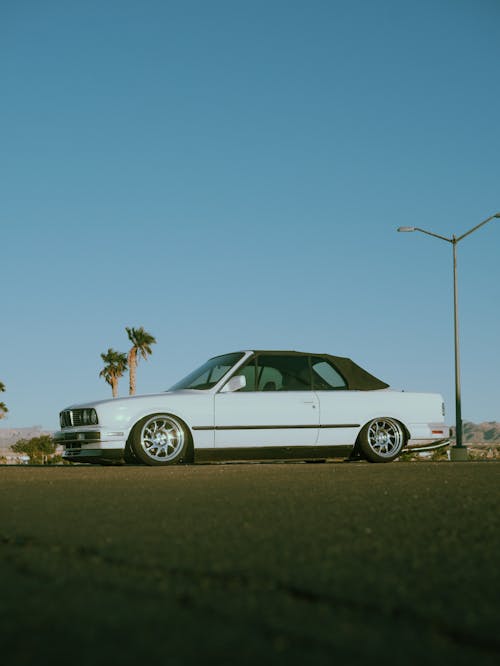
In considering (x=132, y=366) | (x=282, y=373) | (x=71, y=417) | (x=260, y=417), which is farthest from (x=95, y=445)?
(x=132, y=366)

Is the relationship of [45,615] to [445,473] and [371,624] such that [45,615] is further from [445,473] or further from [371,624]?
[445,473]

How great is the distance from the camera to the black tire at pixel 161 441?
11.6 m

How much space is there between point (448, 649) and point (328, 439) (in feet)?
33.7

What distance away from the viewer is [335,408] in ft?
41.4

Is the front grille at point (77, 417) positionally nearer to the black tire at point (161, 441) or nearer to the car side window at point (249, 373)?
the black tire at point (161, 441)

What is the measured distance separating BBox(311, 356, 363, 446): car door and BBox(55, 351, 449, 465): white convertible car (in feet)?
0.05

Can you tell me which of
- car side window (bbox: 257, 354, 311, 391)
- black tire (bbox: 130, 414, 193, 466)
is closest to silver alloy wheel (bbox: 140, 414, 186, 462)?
black tire (bbox: 130, 414, 193, 466)

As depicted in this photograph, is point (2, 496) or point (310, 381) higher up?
point (310, 381)

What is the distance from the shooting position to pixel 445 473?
927cm

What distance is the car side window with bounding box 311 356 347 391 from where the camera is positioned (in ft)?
42.0

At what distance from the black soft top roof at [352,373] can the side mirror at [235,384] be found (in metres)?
0.76

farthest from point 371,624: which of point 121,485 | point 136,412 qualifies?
point 136,412

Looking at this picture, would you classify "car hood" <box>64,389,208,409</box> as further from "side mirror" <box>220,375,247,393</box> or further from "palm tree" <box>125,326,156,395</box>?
"palm tree" <box>125,326,156,395</box>

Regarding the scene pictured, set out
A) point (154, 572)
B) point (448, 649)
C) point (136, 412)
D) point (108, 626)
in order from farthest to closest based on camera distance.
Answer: point (136, 412) → point (154, 572) → point (108, 626) → point (448, 649)
